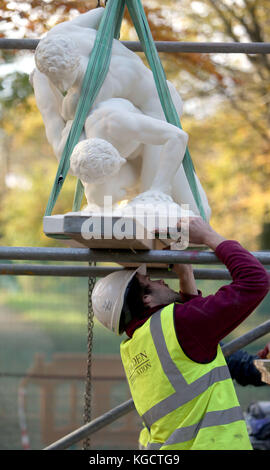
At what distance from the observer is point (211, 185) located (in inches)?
490

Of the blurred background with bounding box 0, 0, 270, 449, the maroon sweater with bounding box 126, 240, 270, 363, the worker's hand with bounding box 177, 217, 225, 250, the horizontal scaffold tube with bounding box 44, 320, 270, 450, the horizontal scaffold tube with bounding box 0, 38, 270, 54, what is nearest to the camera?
the maroon sweater with bounding box 126, 240, 270, 363

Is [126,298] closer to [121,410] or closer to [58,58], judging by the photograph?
[58,58]

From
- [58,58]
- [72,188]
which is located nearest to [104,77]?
[58,58]

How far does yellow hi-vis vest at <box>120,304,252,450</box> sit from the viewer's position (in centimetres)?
233

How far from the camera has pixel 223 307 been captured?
2264 mm

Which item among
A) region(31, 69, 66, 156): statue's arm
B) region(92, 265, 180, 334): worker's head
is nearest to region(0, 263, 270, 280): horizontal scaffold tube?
region(92, 265, 180, 334): worker's head

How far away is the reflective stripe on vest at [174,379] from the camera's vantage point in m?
2.35

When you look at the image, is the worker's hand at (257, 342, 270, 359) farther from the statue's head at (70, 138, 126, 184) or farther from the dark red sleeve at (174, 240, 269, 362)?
the statue's head at (70, 138, 126, 184)

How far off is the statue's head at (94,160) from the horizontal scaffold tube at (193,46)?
51.3 inches

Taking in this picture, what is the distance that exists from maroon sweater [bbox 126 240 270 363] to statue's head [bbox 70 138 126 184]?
550 mm

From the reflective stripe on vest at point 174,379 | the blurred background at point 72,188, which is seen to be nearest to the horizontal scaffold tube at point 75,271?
the reflective stripe on vest at point 174,379

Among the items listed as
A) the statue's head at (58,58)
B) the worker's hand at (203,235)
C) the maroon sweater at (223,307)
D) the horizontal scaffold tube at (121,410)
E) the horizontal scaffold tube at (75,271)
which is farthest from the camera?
the horizontal scaffold tube at (121,410)

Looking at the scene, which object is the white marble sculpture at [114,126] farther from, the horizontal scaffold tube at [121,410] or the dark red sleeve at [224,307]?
the horizontal scaffold tube at [121,410]

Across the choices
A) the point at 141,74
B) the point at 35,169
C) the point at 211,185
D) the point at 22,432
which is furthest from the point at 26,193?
the point at 141,74
